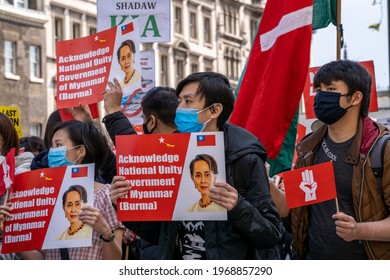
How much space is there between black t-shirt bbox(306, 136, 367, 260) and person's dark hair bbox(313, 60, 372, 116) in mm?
260

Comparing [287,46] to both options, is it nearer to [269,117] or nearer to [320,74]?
[269,117]

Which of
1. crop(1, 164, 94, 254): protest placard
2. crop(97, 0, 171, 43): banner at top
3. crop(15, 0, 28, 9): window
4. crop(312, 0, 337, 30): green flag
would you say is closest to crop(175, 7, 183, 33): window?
crop(15, 0, 28, 9): window

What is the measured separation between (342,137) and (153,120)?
1.28m

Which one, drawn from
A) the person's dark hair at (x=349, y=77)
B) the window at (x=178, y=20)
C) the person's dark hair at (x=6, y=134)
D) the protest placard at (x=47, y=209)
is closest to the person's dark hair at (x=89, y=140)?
the protest placard at (x=47, y=209)

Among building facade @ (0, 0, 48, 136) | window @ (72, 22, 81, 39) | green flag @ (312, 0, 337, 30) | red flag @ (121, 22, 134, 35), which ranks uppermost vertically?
window @ (72, 22, 81, 39)

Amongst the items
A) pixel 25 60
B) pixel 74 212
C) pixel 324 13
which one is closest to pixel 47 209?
pixel 74 212

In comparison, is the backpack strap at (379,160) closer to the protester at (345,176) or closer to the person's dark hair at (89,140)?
the protester at (345,176)

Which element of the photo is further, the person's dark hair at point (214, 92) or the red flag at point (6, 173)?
the red flag at point (6, 173)

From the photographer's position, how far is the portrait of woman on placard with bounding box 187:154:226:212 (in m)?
4.83

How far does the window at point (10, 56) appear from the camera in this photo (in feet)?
126

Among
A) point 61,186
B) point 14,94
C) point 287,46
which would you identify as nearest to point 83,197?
point 61,186

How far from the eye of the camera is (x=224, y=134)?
16.7 ft

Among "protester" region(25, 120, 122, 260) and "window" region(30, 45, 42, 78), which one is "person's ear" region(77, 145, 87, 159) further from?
"window" region(30, 45, 42, 78)

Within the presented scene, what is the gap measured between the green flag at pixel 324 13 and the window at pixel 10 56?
3148 centimetres
